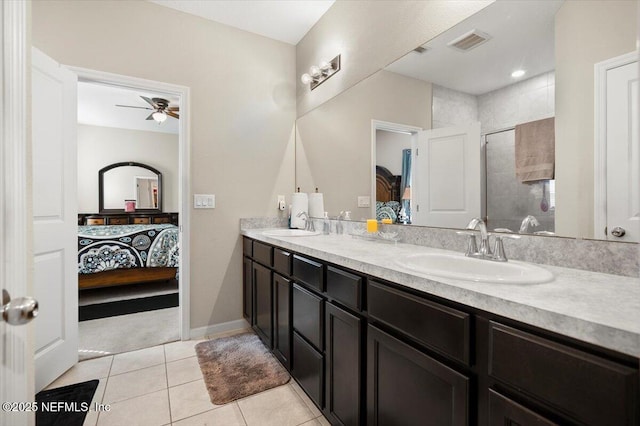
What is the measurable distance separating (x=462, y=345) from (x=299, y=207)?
2.04 m

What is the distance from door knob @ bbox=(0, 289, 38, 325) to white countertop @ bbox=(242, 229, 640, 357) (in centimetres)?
92

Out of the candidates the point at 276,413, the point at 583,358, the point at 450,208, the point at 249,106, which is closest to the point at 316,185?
the point at 249,106

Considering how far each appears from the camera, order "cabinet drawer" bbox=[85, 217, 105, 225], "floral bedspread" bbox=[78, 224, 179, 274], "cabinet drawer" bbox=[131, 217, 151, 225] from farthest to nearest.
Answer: "cabinet drawer" bbox=[131, 217, 151, 225] < "cabinet drawer" bbox=[85, 217, 105, 225] < "floral bedspread" bbox=[78, 224, 179, 274]

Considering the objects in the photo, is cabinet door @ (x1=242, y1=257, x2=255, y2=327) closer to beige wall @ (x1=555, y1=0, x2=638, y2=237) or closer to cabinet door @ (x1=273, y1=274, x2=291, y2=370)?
cabinet door @ (x1=273, y1=274, x2=291, y2=370)

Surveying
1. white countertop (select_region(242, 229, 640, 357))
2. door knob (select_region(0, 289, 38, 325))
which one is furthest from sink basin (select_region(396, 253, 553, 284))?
door knob (select_region(0, 289, 38, 325))

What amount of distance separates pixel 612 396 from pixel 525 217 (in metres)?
0.79

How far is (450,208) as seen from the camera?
4.93 feet

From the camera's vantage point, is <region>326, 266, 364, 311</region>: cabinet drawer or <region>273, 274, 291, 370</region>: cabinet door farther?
<region>273, 274, 291, 370</region>: cabinet door

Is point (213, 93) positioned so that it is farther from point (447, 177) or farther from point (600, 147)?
point (600, 147)

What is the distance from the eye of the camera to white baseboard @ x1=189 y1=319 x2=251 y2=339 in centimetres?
248

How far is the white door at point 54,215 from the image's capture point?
5.72 feet

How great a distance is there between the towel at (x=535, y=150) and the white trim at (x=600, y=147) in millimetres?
135

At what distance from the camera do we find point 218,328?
8.46 feet

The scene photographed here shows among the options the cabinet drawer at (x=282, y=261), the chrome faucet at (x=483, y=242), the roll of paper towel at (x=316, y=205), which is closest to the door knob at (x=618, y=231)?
the chrome faucet at (x=483, y=242)
